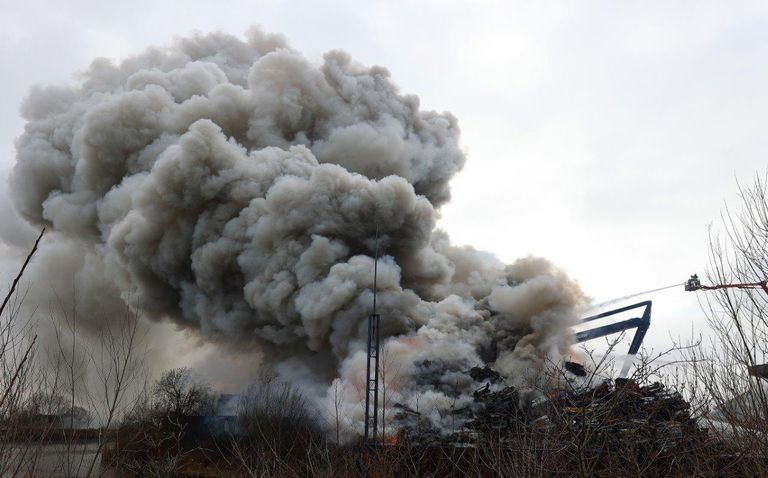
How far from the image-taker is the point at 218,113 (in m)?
33.2

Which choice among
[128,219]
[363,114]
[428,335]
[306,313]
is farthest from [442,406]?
[363,114]

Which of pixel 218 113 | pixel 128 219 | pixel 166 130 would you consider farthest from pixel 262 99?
pixel 128 219

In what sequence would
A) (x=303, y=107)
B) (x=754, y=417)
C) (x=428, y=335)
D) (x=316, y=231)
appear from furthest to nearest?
(x=303, y=107), (x=316, y=231), (x=428, y=335), (x=754, y=417)

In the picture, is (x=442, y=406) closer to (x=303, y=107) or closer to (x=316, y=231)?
(x=316, y=231)

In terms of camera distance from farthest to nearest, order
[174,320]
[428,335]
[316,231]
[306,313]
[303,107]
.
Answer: [303,107] → [174,320] → [316,231] → [306,313] → [428,335]

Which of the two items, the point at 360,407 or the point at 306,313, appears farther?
the point at 306,313

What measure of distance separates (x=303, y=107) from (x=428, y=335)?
1697 cm

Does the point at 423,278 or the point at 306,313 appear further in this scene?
the point at 423,278

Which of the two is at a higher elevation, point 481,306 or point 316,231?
point 316,231

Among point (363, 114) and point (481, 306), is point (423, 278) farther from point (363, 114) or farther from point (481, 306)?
point (363, 114)

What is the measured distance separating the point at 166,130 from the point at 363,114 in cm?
1070

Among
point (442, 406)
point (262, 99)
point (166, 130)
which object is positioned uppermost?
point (262, 99)

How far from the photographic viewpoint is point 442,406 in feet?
66.5

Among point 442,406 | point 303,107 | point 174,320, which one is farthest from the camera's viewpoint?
point 303,107
